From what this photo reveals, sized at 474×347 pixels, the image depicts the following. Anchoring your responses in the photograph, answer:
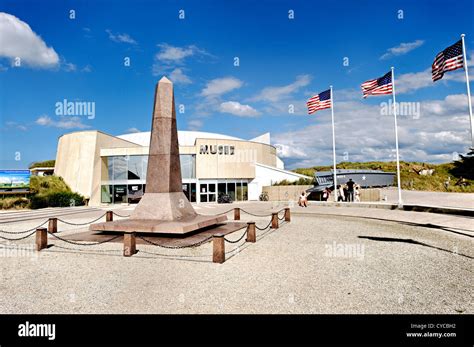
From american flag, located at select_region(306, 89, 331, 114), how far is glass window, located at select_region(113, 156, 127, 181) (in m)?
24.1

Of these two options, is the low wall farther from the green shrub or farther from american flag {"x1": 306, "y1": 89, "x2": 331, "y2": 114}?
the green shrub

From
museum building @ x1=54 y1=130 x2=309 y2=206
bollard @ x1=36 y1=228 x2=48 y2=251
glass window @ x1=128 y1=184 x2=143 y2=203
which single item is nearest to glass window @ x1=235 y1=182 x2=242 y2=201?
museum building @ x1=54 y1=130 x2=309 y2=206

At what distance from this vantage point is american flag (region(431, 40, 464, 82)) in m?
11.8

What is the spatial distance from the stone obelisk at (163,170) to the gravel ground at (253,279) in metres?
2.30

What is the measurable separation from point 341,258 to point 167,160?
7870 millimetres

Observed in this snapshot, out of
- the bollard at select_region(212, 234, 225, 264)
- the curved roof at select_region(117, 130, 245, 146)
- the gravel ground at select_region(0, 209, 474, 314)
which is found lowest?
the gravel ground at select_region(0, 209, 474, 314)

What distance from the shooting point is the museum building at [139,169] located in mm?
35219

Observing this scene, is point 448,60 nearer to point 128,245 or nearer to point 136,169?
point 128,245

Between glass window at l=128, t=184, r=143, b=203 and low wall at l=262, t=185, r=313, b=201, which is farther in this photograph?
glass window at l=128, t=184, r=143, b=203

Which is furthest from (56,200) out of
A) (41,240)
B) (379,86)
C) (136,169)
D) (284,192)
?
(379,86)
